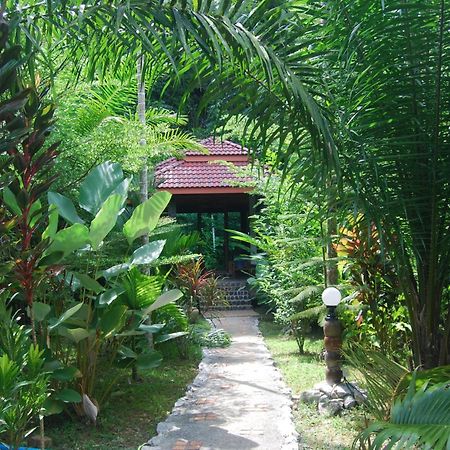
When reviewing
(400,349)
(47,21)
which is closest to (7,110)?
(47,21)

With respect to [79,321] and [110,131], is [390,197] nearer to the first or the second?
[79,321]

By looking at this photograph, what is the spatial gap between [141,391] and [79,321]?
182cm

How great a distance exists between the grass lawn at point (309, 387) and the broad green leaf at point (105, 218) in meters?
2.17

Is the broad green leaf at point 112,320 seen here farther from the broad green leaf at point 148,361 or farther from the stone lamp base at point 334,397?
the stone lamp base at point 334,397

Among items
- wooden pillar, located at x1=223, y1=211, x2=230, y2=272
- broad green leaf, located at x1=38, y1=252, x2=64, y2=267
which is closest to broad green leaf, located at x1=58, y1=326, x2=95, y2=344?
broad green leaf, located at x1=38, y1=252, x2=64, y2=267

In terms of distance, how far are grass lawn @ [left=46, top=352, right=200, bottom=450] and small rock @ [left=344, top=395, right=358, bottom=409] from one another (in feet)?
5.40

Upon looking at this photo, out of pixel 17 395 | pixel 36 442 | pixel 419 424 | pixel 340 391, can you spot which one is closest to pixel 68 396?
pixel 36 442

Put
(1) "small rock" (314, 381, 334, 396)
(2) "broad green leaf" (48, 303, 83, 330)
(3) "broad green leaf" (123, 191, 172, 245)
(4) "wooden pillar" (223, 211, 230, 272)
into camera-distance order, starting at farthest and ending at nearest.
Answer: (4) "wooden pillar" (223, 211, 230, 272) < (1) "small rock" (314, 381, 334, 396) < (3) "broad green leaf" (123, 191, 172, 245) < (2) "broad green leaf" (48, 303, 83, 330)

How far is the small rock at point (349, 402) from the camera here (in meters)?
5.69

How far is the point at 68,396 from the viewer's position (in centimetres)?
510

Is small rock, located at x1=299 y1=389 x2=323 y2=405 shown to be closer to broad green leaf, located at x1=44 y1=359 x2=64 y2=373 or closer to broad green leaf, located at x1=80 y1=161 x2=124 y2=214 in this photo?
broad green leaf, located at x1=44 y1=359 x2=64 y2=373

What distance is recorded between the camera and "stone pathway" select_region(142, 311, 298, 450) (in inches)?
204

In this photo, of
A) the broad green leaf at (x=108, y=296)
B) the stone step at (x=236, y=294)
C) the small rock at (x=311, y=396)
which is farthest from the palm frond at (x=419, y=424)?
the stone step at (x=236, y=294)

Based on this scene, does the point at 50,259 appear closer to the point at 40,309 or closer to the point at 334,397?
the point at 40,309
